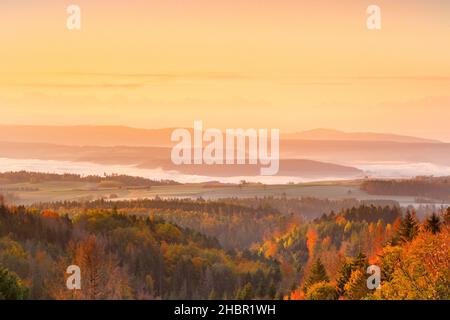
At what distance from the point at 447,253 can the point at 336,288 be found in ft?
80.3

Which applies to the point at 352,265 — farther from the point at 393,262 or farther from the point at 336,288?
the point at 393,262

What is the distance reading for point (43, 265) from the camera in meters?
173

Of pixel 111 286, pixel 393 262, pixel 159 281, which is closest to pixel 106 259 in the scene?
pixel 159 281
